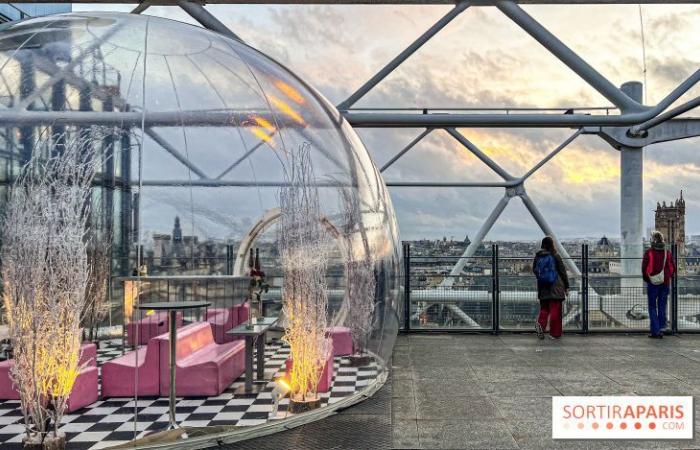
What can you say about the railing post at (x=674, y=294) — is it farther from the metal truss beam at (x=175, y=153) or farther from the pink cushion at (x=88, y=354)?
the pink cushion at (x=88, y=354)

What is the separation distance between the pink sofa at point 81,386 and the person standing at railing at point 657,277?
7.93 metres

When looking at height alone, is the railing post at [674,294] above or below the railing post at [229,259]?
below

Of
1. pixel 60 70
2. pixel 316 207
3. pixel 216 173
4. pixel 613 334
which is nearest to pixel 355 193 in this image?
pixel 316 207

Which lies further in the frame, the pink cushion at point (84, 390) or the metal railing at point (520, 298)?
the metal railing at point (520, 298)

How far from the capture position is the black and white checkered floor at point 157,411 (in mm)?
4207

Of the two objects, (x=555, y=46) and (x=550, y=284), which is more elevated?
(x=555, y=46)

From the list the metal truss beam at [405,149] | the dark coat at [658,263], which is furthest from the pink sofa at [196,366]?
the metal truss beam at [405,149]

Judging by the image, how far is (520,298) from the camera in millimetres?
9594

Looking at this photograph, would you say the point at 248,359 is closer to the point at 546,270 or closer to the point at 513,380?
the point at 513,380

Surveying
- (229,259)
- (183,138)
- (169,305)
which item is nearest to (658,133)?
(229,259)

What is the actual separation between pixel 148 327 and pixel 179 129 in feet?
8.43

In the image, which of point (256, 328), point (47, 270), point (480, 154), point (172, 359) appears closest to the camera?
point (47, 270)

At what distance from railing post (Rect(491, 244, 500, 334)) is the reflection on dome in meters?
4.59

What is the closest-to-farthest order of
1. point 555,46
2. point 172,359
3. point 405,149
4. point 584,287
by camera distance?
point 172,359, point 555,46, point 584,287, point 405,149
